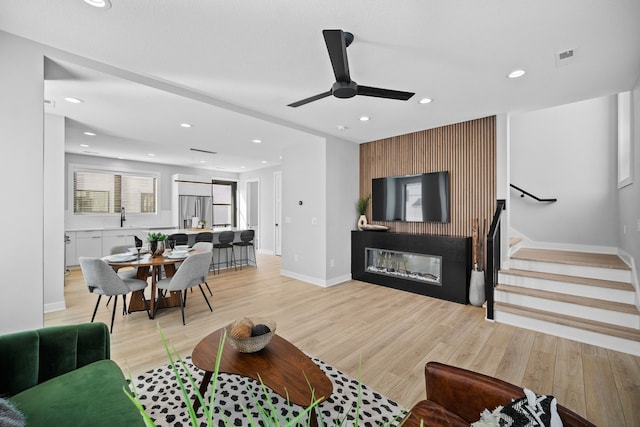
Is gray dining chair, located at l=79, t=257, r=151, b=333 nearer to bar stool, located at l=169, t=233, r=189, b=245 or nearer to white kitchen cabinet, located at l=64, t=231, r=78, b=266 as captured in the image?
bar stool, located at l=169, t=233, r=189, b=245

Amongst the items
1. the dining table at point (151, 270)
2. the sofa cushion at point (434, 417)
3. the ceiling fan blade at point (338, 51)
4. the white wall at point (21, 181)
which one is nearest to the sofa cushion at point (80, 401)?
the white wall at point (21, 181)

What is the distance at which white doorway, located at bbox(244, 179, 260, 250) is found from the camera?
29.4 ft

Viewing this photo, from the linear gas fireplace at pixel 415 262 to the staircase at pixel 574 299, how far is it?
53cm

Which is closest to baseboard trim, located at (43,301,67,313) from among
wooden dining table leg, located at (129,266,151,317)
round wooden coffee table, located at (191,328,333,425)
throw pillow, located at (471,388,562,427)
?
wooden dining table leg, located at (129,266,151,317)

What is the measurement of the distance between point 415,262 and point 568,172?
10.1ft

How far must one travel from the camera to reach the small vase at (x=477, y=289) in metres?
3.84

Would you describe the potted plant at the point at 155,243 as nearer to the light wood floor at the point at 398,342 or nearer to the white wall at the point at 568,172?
the light wood floor at the point at 398,342

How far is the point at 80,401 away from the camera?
1.37 metres

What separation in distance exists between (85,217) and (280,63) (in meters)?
6.62

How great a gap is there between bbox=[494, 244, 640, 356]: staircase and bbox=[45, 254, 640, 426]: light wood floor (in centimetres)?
13

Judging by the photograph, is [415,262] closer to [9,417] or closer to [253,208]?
[9,417]

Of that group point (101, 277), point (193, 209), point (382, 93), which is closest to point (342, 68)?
point (382, 93)

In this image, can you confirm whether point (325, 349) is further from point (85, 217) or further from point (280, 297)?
point (85, 217)

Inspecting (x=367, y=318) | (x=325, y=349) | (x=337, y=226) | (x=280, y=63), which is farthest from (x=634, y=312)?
(x=280, y=63)
